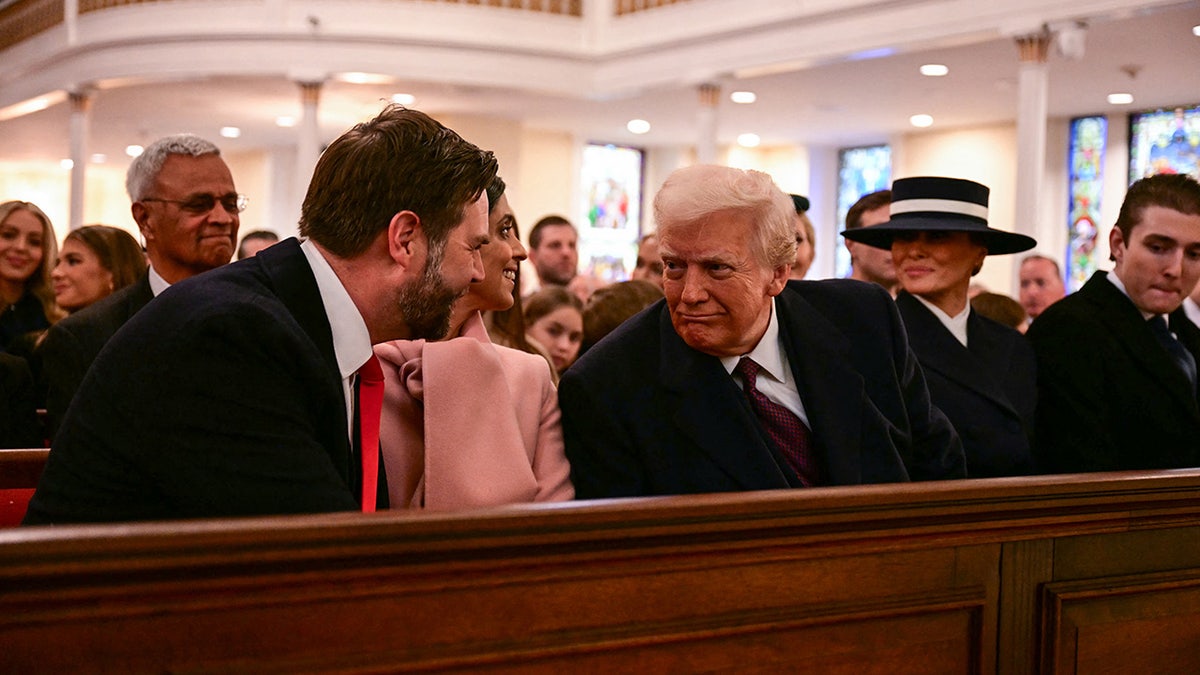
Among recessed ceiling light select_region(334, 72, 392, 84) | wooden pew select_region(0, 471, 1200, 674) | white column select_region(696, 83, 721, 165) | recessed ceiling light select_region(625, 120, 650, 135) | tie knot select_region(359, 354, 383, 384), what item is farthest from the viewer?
recessed ceiling light select_region(625, 120, 650, 135)

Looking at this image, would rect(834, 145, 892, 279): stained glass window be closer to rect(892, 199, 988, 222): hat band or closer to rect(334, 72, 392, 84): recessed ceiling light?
rect(334, 72, 392, 84): recessed ceiling light

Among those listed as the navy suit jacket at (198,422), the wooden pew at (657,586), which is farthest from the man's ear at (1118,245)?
the navy suit jacket at (198,422)

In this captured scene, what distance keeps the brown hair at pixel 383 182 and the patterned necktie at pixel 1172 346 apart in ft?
7.92

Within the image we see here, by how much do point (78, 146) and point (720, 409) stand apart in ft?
54.2

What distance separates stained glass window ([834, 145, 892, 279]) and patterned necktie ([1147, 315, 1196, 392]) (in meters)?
15.5

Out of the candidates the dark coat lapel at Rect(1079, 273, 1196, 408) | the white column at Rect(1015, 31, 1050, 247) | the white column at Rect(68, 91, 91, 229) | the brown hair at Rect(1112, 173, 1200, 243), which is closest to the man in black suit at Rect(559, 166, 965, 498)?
the dark coat lapel at Rect(1079, 273, 1196, 408)

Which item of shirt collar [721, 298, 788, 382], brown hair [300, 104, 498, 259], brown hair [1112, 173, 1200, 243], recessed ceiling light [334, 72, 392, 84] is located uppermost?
recessed ceiling light [334, 72, 392, 84]

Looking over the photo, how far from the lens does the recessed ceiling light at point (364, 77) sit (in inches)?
602

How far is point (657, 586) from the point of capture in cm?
211

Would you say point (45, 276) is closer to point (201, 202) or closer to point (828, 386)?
point (201, 202)

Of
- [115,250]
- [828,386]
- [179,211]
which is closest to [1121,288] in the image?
[828,386]

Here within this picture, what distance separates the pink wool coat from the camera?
265 cm

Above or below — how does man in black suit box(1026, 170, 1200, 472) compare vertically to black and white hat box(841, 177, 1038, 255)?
below

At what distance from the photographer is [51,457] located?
2.22 meters
